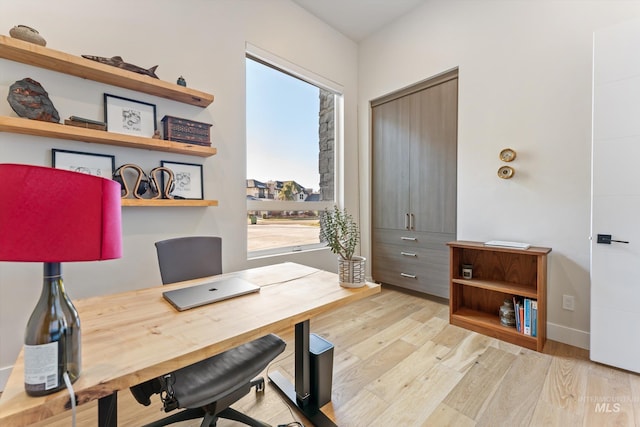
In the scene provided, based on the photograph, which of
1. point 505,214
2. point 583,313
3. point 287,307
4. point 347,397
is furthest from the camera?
point 505,214

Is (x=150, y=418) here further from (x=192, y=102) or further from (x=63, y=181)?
(x=192, y=102)

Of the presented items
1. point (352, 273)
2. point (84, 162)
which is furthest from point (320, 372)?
point (84, 162)

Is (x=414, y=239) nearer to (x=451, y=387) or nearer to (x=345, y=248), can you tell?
(x=451, y=387)

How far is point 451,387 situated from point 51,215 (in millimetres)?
2073

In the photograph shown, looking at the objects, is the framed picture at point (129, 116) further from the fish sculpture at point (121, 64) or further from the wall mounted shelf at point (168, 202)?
the wall mounted shelf at point (168, 202)

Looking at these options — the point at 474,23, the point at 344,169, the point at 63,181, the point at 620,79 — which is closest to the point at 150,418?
the point at 63,181

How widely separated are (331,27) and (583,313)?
3.88m

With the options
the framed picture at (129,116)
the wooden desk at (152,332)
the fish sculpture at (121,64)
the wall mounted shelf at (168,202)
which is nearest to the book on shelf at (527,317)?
the wooden desk at (152,332)

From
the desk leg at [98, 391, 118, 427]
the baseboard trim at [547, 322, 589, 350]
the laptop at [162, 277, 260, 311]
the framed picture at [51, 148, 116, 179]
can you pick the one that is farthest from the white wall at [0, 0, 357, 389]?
the baseboard trim at [547, 322, 589, 350]

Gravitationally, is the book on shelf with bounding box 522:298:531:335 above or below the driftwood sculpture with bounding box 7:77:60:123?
below

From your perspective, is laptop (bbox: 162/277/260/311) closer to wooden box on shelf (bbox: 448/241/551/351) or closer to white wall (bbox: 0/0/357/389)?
white wall (bbox: 0/0/357/389)

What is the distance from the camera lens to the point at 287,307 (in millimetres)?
1128

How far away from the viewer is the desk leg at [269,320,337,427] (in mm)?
1419

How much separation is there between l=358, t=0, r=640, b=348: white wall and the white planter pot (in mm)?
1856
